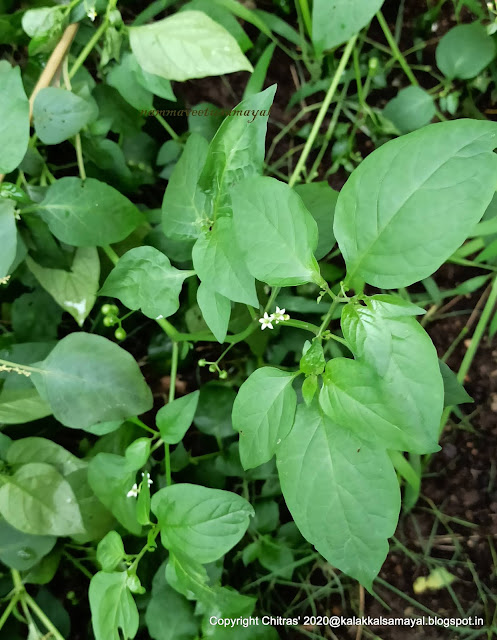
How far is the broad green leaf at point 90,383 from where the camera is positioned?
0.85 m

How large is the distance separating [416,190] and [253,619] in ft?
2.47

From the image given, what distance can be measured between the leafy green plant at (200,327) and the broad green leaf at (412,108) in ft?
0.04

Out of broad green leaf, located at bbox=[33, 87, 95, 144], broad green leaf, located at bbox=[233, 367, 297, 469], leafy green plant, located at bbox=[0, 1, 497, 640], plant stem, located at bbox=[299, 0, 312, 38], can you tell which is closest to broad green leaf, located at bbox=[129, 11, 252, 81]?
leafy green plant, located at bbox=[0, 1, 497, 640]

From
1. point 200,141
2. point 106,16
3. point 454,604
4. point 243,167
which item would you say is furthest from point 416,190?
point 454,604

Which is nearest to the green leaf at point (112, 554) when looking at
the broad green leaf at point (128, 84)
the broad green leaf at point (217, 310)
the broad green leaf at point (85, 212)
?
the broad green leaf at point (217, 310)

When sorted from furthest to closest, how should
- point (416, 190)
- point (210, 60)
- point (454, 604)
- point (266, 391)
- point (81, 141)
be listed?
point (454, 604) → point (81, 141) → point (210, 60) → point (266, 391) → point (416, 190)

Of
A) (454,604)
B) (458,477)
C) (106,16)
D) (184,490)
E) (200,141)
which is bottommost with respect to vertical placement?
(454,604)

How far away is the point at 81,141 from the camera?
932mm

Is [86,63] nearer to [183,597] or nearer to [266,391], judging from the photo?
[266,391]

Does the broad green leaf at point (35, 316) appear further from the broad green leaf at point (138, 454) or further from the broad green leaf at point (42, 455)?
the broad green leaf at point (138, 454)

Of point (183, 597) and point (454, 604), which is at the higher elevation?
point (183, 597)

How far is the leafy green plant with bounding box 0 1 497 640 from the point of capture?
1.99 ft

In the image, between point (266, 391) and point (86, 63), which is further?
point (86, 63)

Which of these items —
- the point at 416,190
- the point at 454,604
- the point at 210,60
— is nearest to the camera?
the point at 416,190
